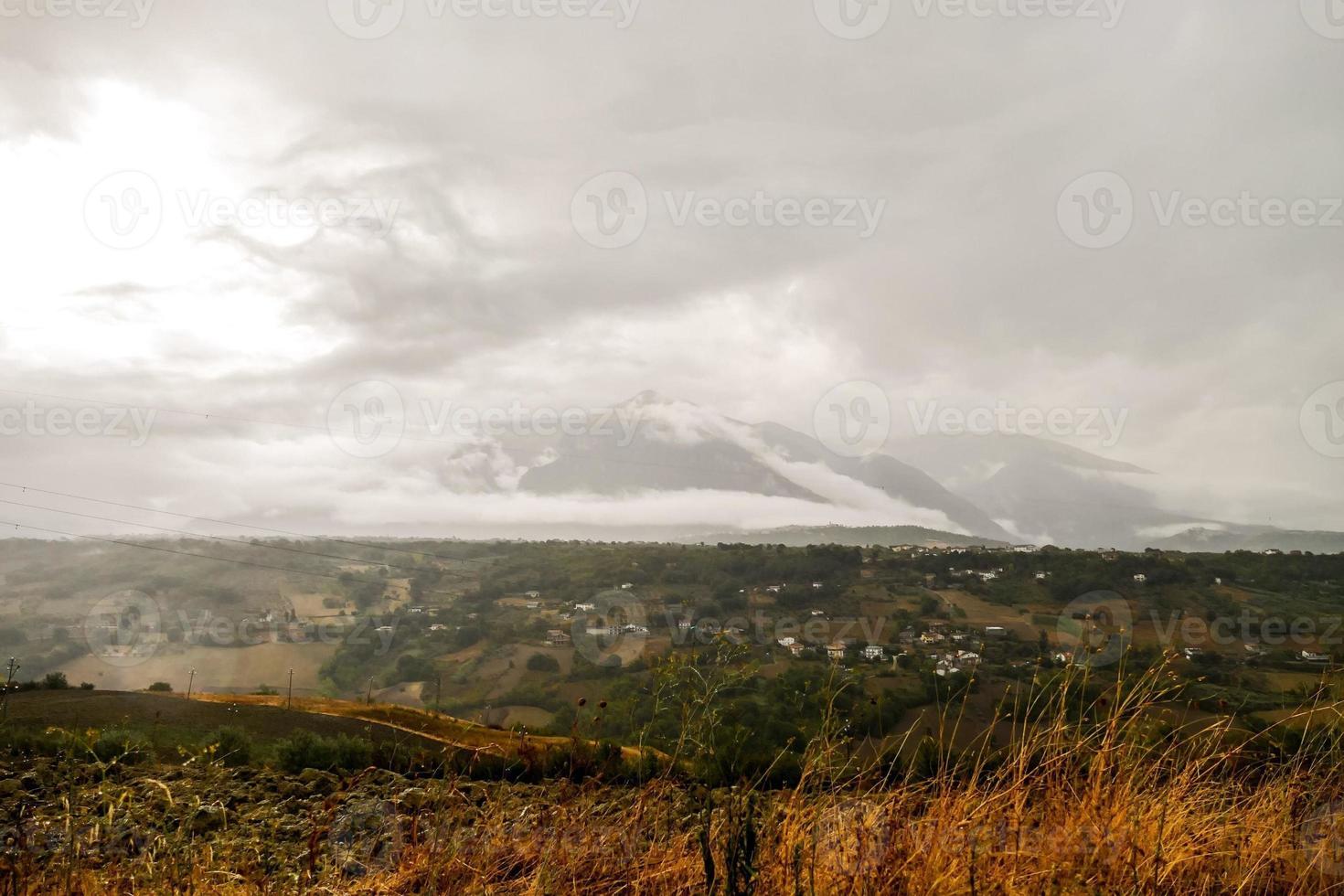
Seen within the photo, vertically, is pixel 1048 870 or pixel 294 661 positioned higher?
pixel 1048 870

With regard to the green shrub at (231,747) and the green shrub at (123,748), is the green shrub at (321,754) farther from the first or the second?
the green shrub at (123,748)

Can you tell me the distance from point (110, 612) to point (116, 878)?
9216 inches

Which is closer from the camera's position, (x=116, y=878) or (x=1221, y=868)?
(x=116, y=878)

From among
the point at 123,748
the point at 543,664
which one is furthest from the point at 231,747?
the point at 543,664

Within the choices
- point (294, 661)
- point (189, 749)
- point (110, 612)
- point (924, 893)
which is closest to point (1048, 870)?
point (924, 893)

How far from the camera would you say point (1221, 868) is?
411cm

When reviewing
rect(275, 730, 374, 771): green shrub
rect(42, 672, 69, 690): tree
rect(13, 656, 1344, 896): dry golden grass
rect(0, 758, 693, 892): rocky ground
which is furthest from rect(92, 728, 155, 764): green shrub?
rect(42, 672, 69, 690): tree

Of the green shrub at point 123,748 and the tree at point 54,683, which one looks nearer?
the green shrub at point 123,748

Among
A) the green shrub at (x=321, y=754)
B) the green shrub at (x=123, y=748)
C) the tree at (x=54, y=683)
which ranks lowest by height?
the tree at (x=54, y=683)

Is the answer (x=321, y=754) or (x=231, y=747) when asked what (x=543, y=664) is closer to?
(x=231, y=747)

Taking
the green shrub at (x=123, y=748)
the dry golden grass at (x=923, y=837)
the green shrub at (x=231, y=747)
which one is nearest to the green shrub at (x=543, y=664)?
the green shrub at (x=231, y=747)

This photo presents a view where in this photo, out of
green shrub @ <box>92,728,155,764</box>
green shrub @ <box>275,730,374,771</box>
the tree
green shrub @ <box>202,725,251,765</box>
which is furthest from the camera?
the tree

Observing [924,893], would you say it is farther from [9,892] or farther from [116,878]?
[9,892]

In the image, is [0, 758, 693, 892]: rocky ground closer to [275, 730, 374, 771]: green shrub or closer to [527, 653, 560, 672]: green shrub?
[275, 730, 374, 771]: green shrub
